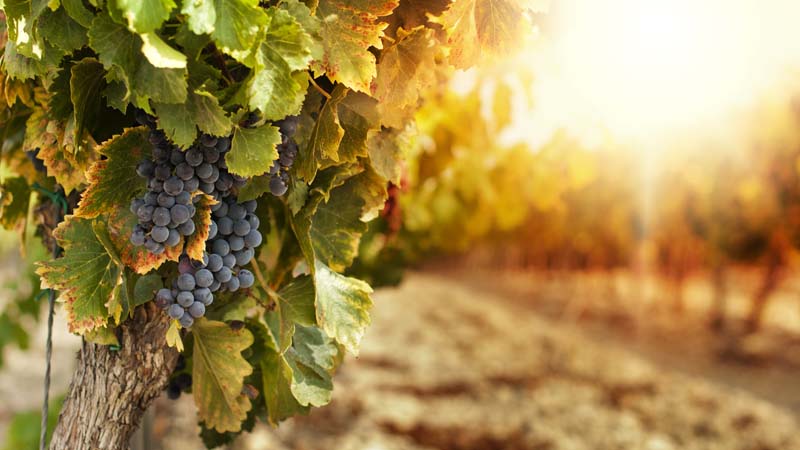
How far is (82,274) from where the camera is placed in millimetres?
1228

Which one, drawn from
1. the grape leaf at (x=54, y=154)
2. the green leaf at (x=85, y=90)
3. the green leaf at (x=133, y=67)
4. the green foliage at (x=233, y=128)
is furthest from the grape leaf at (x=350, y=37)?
the grape leaf at (x=54, y=154)

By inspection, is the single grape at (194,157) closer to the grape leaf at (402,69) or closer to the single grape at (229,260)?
the single grape at (229,260)

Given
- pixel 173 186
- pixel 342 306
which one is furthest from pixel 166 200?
pixel 342 306

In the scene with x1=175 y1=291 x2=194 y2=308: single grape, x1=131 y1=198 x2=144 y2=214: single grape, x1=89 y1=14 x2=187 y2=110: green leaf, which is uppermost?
x1=89 y1=14 x2=187 y2=110: green leaf

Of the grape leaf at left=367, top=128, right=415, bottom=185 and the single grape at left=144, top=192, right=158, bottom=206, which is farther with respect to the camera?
the grape leaf at left=367, top=128, right=415, bottom=185

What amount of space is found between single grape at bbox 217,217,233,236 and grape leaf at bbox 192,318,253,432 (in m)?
0.20

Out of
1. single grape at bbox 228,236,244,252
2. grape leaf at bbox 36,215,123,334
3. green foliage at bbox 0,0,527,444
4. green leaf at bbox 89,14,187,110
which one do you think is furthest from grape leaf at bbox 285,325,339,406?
green leaf at bbox 89,14,187,110

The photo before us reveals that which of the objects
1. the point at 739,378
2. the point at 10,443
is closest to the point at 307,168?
the point at 10,443

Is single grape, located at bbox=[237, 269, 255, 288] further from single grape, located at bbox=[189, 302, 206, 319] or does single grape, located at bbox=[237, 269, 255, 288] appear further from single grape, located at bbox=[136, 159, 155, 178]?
single grape, located at bbox=[136, 159, 155, 178]

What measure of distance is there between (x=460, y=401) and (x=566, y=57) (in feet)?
12.4

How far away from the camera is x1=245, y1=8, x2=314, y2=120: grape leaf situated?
3.43ft

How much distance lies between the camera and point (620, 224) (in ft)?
40.7

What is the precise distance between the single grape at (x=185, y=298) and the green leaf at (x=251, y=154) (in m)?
0.23

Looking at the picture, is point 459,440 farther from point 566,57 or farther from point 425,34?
point 425,34
